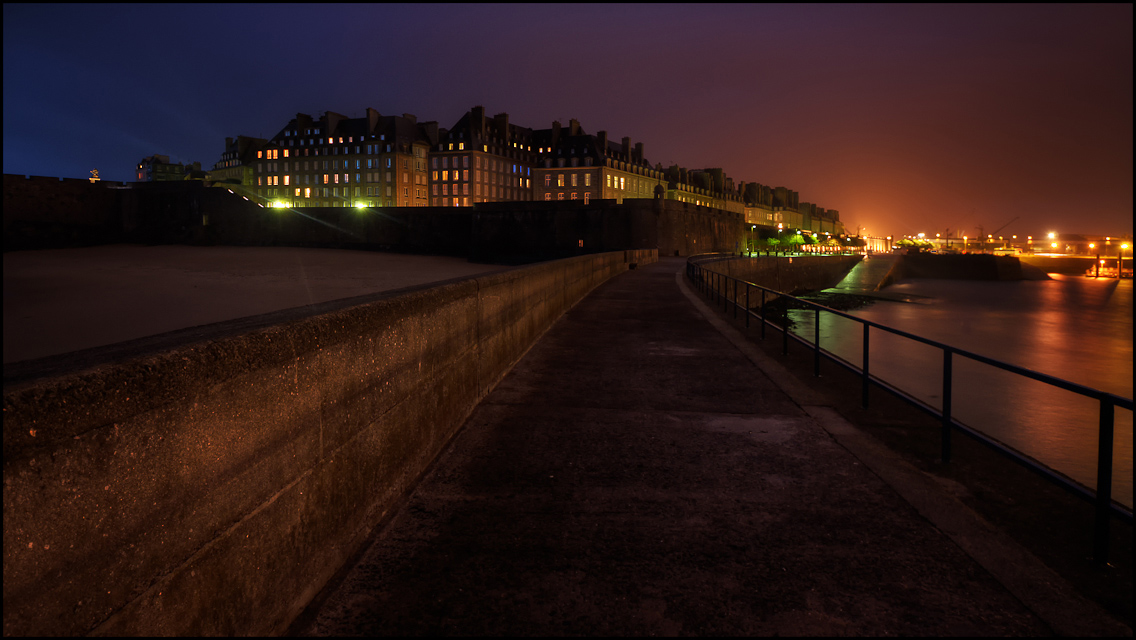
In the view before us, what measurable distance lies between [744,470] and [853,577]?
4.98ft

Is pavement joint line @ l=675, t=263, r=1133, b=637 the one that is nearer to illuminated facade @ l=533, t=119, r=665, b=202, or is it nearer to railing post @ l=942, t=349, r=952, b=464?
railing post @ l=942, t=349, r=952, b=464

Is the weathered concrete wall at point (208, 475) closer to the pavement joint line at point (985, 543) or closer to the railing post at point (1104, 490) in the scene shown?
the pavement joint line at point (985, 543)

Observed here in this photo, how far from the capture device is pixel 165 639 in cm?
213

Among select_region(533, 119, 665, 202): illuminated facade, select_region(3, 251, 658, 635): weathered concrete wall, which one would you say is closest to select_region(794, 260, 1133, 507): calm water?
select_region(3, 251, 658, 635): weathered concrete wall

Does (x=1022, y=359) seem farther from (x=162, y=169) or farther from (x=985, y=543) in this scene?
(x=162, y=169)

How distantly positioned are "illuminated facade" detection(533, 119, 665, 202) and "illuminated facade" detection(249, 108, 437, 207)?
19.4 meters

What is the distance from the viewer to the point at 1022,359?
115ft

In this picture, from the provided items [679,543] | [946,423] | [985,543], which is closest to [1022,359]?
[946,423]

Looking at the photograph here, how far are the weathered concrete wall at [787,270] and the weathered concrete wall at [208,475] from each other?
758 inches

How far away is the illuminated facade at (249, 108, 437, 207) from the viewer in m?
100

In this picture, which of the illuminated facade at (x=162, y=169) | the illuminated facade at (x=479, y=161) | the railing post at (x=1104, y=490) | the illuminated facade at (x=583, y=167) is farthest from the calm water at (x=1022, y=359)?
the illuminated facade at (x=162, y=169)

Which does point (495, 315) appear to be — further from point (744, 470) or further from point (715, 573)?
point (715, 573)

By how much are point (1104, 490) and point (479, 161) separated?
9623 cm

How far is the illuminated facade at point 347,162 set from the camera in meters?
100
